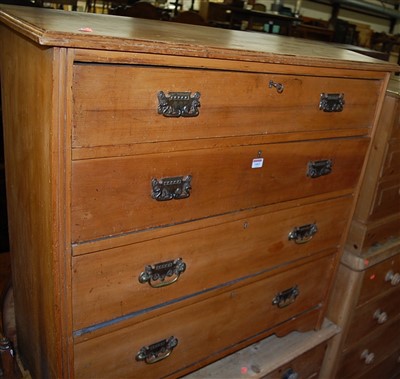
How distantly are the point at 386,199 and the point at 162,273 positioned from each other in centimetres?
97

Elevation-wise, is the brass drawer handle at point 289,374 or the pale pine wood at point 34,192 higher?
the pale pine wood at point 34,192

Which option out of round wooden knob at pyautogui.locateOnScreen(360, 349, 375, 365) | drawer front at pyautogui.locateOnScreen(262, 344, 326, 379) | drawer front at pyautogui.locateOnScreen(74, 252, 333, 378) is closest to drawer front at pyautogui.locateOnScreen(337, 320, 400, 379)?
round wooden knob at pyautogui.locateOnScreen(360, 349, 375, 365)

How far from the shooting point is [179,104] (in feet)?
2.84

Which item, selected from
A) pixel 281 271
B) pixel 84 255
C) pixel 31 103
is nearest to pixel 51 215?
pixel 84 255

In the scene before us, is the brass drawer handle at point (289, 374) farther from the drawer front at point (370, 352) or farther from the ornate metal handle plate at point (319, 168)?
the ornate metal handle plate at point (319, 168)

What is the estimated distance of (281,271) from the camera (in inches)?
52.1

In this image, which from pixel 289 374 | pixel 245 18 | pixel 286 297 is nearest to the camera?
pixel 286 297

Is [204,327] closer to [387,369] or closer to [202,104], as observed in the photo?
[202,104]

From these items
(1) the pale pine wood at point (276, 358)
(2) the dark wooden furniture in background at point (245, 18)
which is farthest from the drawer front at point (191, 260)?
(2) the dark wooden furniture in background at point (245, 18)

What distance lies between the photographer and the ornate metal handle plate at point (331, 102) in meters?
1.13

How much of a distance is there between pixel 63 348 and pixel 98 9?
6264 millimetres

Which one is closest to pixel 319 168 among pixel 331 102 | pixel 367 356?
pixel 331 102

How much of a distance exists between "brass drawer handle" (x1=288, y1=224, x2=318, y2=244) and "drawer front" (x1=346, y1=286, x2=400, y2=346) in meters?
0.59

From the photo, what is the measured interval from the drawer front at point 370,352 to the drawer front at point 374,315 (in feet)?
0.19
